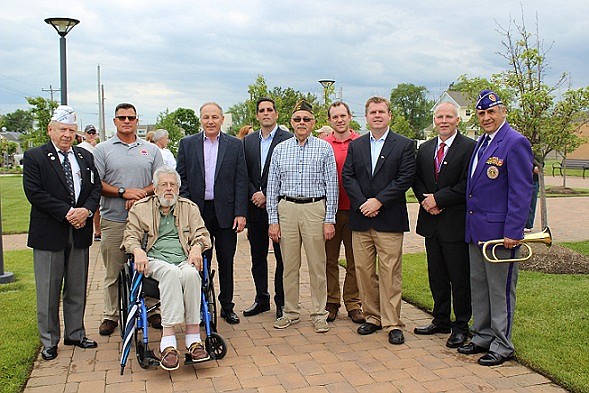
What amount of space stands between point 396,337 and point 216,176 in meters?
2.18

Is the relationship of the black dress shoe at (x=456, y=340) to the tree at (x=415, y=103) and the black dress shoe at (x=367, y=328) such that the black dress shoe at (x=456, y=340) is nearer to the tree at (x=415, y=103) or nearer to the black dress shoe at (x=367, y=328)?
the black dress shoe at (x=367, y=328)

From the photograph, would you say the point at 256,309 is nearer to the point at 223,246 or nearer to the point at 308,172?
the point at 223,246

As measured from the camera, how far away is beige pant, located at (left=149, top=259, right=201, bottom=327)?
14.2 feet

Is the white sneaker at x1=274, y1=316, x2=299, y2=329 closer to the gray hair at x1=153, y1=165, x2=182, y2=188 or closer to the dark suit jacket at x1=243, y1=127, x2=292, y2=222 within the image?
the dark suit jacket at x1=243, y1=127, x2=292, y2=222

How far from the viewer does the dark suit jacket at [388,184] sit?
16.4 ft

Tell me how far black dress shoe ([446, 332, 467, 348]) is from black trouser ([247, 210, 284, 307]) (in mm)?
1698

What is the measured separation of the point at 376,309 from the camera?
5320mm

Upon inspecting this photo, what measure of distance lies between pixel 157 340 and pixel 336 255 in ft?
6.17

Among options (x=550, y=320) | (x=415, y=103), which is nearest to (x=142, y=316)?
(x=550, y=320)

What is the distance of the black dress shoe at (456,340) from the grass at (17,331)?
331cm

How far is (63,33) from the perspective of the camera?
986cm

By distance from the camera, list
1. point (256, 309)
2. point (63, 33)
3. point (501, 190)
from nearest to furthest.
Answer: point (501, 190) < point (256, 309) < point (63, 33)

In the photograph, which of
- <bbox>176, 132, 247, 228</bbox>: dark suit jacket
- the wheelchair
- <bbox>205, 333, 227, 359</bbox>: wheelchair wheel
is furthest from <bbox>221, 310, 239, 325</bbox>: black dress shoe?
<bbox>205, 333, 227, 359</bbox>: wheelchair wheel

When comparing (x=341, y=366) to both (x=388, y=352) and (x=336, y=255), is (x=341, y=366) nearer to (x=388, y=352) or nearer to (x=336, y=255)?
(x=388, y=352)
